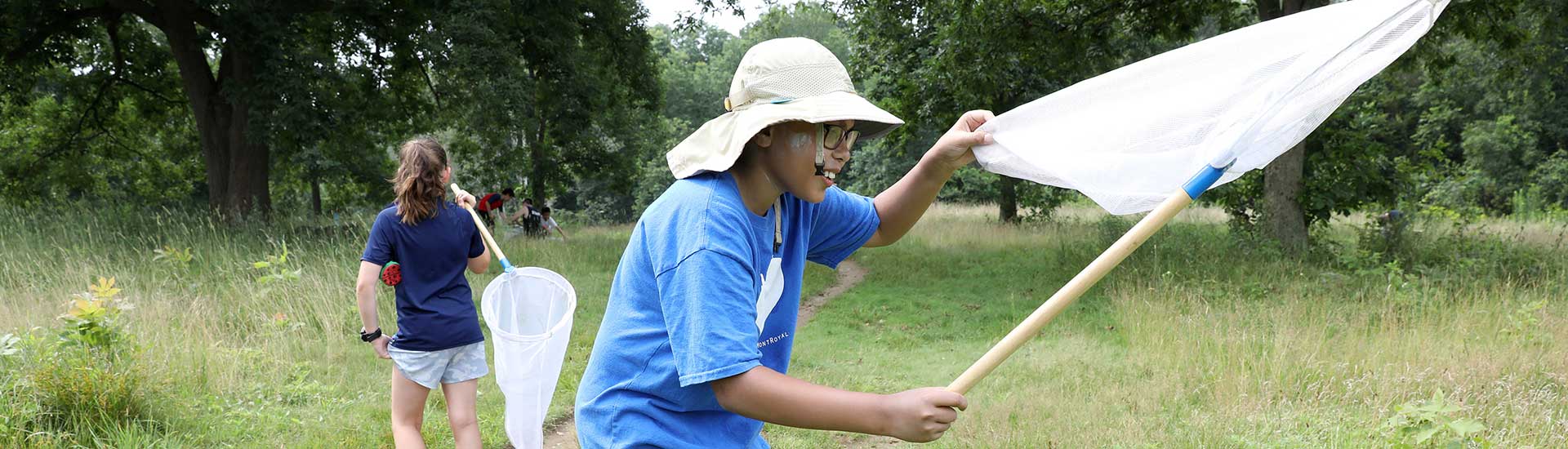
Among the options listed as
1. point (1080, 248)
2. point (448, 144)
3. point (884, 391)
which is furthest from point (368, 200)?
point (884, 391)

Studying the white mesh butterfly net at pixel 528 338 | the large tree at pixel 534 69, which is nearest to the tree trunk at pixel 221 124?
the large tree at pixel 534 69

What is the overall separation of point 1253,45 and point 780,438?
4111 mm

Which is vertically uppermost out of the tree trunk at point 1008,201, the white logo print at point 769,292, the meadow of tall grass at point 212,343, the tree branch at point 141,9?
the tree branch at point 141,9

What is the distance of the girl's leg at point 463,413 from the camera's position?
455 centimetres

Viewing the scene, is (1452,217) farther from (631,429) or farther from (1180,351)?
(631,429)

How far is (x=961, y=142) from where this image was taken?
2.40m

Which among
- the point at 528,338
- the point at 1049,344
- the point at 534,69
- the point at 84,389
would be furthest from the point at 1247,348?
the point at 534,69

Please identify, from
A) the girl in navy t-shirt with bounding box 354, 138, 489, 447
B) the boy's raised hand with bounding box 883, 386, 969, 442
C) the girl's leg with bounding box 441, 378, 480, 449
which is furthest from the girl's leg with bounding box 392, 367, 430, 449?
the boy's raised hand with bounding box 883, 386, 969, 442

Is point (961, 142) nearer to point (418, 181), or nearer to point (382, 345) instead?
point (418, 181)

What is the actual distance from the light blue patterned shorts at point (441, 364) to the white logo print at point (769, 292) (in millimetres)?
2852

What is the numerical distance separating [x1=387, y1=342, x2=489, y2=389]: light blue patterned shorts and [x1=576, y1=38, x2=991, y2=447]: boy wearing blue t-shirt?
262cm

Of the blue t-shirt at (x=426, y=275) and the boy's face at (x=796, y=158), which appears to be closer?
the boy's face at (x=796, y=158)

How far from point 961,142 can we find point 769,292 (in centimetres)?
67

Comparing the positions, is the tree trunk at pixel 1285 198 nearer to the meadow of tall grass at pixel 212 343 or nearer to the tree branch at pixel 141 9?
the meadow of tall grass at pixel 212 343
